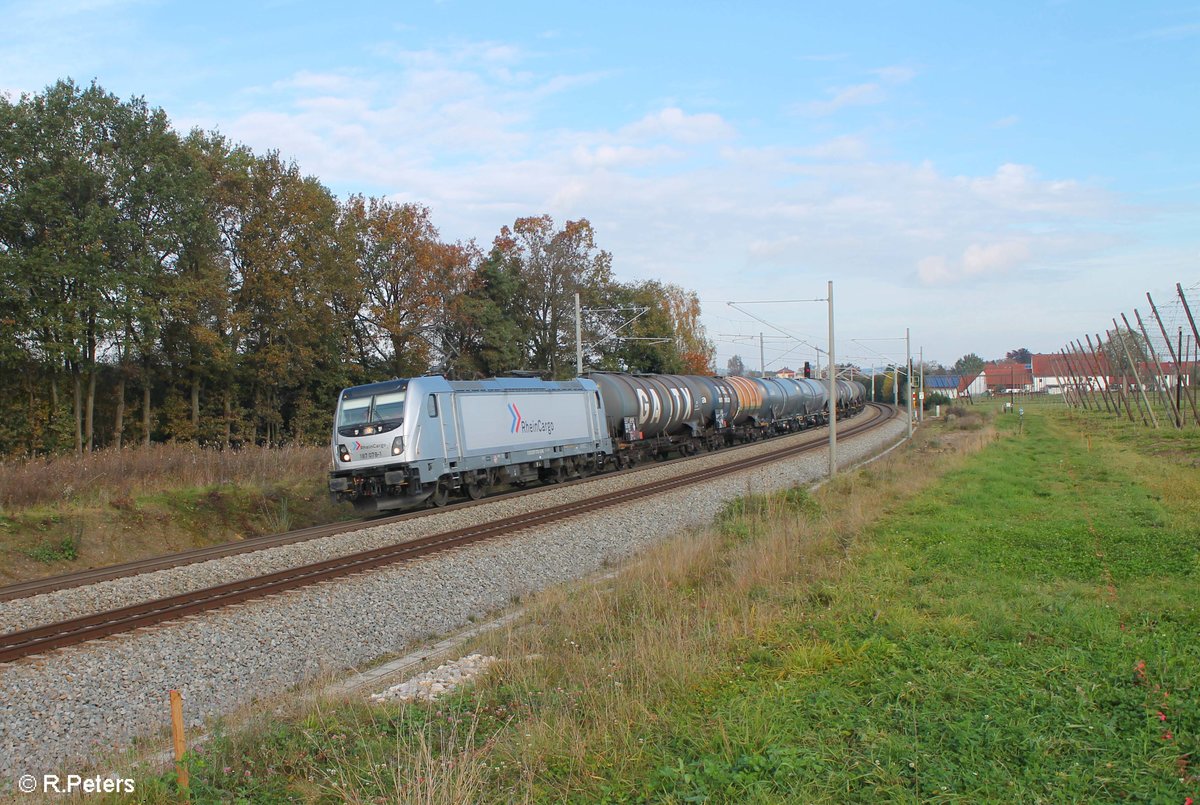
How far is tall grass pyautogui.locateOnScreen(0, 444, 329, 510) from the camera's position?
1662cm

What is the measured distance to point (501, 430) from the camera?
21000 mm

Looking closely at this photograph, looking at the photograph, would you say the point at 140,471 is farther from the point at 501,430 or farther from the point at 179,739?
the point at 179,739

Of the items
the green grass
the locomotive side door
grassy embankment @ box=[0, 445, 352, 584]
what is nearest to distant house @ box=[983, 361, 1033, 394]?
the locomotive side door

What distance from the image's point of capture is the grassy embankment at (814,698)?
4.56m

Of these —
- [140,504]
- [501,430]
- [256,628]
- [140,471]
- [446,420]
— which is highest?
[446,420]

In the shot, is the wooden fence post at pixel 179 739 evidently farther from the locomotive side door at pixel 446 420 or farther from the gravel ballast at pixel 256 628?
the locomotive side door at pixel 446 420

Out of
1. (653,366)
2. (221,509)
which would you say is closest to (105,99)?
(221,509)

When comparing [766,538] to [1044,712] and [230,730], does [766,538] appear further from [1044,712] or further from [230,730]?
[230,730]

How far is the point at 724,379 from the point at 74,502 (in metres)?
25.9

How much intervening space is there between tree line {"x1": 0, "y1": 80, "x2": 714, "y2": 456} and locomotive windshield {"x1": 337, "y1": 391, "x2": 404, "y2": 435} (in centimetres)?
380

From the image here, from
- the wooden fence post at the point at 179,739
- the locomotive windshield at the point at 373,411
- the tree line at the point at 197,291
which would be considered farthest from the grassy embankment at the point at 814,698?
the tree line at the point at 197,291

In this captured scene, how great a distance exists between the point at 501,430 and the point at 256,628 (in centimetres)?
1177

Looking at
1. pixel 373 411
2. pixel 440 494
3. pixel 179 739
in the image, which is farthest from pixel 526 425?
pixel 179 739

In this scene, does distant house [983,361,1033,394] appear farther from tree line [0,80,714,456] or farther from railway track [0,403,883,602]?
railway track [0,403,883,602]
